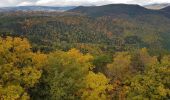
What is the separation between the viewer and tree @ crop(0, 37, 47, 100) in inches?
2324

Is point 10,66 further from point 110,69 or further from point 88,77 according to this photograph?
point 110,69

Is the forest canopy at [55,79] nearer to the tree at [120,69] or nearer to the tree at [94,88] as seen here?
the tree at [94,88]

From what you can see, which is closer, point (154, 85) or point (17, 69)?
point (154, 85)

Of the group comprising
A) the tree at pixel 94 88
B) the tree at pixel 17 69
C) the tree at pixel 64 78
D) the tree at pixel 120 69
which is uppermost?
the tree at pixel 17 69

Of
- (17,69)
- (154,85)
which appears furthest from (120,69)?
(17,69)

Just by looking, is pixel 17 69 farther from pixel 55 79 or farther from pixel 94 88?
pixel 94 88

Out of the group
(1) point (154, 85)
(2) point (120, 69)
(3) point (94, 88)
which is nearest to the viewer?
(1) point (154, 85)

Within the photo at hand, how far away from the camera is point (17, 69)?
216ft

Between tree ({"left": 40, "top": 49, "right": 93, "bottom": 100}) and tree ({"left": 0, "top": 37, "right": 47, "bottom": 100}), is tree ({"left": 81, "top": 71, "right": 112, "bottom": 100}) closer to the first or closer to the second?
tree ({"left": 40, "top": 49, "right": 93, "bottom": 100})

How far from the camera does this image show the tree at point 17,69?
5903 cm

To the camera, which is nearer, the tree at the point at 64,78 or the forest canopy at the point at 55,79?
the forest canopy at the point at 55,79

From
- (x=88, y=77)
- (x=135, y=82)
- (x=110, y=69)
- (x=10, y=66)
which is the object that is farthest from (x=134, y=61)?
(x=10, y=66)

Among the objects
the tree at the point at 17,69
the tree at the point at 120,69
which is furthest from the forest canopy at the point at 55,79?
the tree at the point at 120,69

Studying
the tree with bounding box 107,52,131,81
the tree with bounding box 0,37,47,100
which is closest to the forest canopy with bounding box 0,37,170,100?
the tree with bounding box 0,37,47,100
